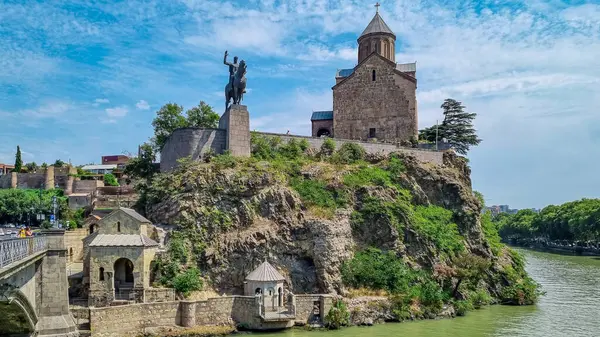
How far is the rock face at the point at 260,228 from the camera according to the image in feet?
87.7

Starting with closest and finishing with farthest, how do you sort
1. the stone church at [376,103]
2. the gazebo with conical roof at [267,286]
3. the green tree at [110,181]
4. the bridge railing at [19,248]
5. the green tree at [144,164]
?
the bridge railing at [19,248]
the gazebo with conical roof at [267,286]
the green tree at [144,164]
the stone church at [376,103]
the green tree at [110,181]

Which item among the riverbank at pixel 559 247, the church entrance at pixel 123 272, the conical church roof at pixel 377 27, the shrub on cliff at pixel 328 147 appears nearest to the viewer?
the church entrance at pixel 123 272

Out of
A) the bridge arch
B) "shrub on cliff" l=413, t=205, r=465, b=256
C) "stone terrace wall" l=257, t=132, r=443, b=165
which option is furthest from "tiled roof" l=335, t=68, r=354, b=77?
the bridge arch

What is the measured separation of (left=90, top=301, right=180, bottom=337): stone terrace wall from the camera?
2108cm

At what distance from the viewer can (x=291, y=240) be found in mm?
28016

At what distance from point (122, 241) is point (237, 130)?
9943 millimetres

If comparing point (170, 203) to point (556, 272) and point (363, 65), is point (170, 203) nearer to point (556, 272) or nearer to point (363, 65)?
point (363, 65)

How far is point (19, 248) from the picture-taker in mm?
14016

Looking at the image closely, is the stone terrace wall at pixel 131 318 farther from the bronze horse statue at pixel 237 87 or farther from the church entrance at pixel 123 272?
the bronze horse statue at pixel 237 87

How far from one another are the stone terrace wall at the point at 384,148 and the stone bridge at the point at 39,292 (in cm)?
1752

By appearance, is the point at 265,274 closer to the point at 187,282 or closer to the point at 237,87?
the point at 187,282

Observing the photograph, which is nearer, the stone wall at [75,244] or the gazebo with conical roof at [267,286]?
Answer: the gazebo with conical roof at [267,286]

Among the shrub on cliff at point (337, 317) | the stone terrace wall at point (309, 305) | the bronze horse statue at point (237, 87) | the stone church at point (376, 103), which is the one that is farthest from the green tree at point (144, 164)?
the shrub on cliff at point (337, 317)

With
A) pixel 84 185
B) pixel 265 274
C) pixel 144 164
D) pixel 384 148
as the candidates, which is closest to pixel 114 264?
pixel 265 274
